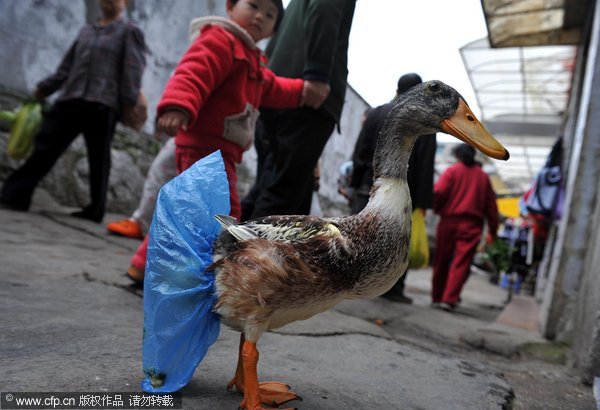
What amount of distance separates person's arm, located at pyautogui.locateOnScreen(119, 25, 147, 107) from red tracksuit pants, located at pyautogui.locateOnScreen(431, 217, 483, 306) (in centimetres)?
296

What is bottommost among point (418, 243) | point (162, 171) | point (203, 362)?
point (203, 362)

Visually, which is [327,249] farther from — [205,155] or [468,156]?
[468,156]

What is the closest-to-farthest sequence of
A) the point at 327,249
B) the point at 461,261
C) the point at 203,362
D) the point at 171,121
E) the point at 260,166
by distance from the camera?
the point at 327,249 < the point at 203,362 < the point at 171,121 < the point at 260,166 < the point at 461,261

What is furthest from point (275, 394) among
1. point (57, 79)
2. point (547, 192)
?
point (547, 192)

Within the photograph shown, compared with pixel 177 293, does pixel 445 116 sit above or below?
above

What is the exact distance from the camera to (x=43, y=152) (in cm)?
400

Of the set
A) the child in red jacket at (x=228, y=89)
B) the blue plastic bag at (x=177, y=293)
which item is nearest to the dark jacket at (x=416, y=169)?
the child in red jacket at (x=228, y=89)

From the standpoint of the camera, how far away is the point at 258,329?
118cm

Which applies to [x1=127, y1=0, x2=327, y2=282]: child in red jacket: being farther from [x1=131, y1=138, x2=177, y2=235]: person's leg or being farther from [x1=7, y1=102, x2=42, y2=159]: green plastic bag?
[x1=7, y1=102, x2=42, y2=159]: green plastic bag

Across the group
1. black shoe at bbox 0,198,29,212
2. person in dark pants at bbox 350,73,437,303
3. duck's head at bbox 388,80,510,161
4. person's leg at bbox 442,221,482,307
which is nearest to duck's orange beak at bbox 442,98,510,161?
duck's head at bbox 388,80,510,161

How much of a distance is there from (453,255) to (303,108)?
8.78 feet

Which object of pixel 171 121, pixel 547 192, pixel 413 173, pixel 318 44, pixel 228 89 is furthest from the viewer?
pixel 547 192

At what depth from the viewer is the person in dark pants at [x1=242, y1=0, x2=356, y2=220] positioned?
2.28 meters

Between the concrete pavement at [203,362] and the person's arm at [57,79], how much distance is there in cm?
167
